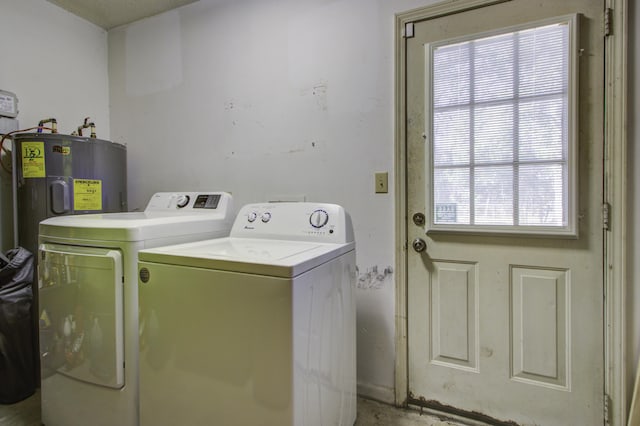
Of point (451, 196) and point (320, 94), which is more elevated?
point (320, 94)

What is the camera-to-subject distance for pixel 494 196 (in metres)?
1.49

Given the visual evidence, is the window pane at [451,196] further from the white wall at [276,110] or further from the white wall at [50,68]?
the white wall at [50,68]

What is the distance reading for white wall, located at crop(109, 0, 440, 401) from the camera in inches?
66.6

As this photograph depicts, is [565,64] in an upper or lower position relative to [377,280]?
upper

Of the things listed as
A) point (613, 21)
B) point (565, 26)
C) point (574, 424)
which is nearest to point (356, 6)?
point (565, 26)

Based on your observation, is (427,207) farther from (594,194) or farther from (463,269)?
(594,194)

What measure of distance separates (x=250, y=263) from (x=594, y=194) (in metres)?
1.43

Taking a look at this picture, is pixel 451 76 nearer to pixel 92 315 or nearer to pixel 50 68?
pixel 92 315

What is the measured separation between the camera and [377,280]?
5.60 feet

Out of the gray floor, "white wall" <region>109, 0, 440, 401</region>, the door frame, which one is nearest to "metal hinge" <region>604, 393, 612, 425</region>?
the door frame

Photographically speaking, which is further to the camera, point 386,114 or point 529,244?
point 386,114

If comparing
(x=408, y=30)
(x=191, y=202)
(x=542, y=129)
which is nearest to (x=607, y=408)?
(x=542, y=129)

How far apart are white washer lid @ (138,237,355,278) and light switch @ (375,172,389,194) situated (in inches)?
16.7

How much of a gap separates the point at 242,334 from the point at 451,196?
3.76ft
